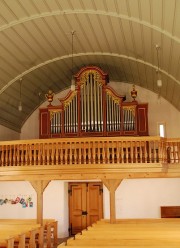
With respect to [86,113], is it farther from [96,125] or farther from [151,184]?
[151,184]

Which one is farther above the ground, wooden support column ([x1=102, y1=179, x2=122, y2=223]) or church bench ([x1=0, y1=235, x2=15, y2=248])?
wooden support column ([x1=102, y1=179, x2=122, y2=223])

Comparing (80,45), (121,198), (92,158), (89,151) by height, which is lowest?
(121,198)

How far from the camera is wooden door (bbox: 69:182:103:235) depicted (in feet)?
61.1

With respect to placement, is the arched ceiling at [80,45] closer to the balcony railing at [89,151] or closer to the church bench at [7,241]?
the balcony railing at [89,151]

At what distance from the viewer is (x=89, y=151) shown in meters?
14.1

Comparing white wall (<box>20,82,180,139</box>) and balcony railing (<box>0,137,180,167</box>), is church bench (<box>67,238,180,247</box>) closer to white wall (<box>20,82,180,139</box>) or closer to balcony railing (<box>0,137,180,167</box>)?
balcony railing (<box>0,137,180,167</box>)

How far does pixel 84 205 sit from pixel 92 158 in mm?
5261

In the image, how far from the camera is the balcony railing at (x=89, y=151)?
46.1 feet

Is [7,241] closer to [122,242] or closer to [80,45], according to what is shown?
[122,242]

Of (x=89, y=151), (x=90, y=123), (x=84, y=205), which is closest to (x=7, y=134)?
(x=90, y=123)

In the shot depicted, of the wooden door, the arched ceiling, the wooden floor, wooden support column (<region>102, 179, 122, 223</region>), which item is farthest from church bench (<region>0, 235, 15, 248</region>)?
the wooden door

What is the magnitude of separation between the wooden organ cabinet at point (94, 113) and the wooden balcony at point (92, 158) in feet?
6.27

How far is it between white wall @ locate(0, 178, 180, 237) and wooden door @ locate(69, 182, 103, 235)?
0.48 m

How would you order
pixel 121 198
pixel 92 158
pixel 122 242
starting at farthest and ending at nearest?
pixel 121 198, pixel 92 158, pixel 122 242
